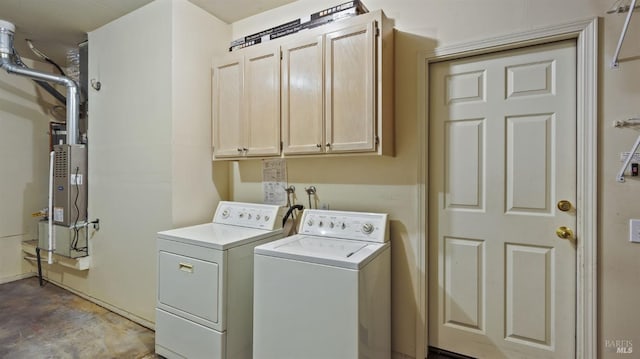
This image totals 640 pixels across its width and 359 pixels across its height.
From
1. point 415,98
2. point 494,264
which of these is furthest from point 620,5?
point 494,264

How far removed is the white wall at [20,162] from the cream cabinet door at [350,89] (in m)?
3.90

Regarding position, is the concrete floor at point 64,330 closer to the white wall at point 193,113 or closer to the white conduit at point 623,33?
the white wall at point 193,113

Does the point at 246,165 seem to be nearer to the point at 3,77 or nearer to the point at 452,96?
the point at 452,96

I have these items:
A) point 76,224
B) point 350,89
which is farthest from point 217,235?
point 76,224

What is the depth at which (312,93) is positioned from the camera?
2021 millimetres

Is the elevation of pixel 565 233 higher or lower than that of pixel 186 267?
higher

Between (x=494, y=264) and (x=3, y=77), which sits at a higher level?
(x=3, y=77)

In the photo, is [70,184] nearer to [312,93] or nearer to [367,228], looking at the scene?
[312,93]

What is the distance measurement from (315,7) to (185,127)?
4.48 feet

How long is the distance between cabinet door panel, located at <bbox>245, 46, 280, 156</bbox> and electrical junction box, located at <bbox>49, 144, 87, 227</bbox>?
6.06ft

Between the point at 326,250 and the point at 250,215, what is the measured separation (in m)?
0.89

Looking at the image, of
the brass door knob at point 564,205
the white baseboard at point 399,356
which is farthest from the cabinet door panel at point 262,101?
the brass door knob at point 564,205

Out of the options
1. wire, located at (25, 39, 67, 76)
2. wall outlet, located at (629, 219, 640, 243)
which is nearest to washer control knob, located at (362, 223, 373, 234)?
wall outlet, located at (629, 219, 640, 243)

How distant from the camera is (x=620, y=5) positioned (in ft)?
4.92
